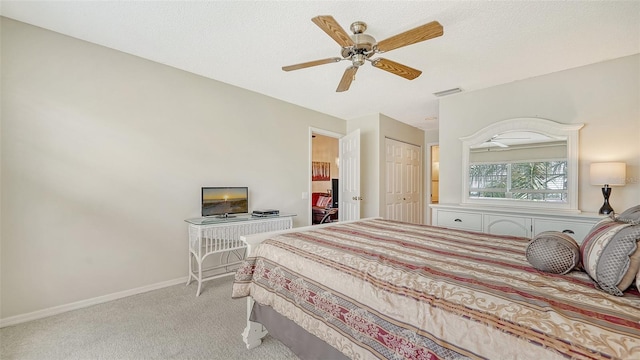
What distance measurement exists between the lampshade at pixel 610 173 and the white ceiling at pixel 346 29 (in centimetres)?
110

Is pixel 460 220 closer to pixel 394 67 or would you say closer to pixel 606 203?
pixel 606 203

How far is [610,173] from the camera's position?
7.98 feet

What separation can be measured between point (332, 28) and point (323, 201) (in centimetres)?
475

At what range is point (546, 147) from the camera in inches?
118

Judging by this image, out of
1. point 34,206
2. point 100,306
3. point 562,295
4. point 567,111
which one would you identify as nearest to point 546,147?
point 567,111

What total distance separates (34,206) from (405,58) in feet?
12.0

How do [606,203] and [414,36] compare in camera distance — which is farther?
[606,203]

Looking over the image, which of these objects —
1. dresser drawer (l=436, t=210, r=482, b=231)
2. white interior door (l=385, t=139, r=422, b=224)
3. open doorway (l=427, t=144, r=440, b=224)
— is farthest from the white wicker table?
open doorway (l=427, t=144, r=440, b=224)

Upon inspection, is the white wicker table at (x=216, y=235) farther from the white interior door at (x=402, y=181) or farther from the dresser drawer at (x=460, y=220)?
the white interior door at (x=402, y=181)

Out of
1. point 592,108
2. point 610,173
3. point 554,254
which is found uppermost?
point 592,108

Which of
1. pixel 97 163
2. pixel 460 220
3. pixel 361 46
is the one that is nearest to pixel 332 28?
pixel 361 46

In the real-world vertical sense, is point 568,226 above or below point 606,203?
below

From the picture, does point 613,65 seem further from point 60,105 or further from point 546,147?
point 60,105

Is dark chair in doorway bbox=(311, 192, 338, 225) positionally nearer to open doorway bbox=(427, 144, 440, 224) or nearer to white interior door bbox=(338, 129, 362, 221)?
white interior door bbox=(338, 129, 362, 221)
